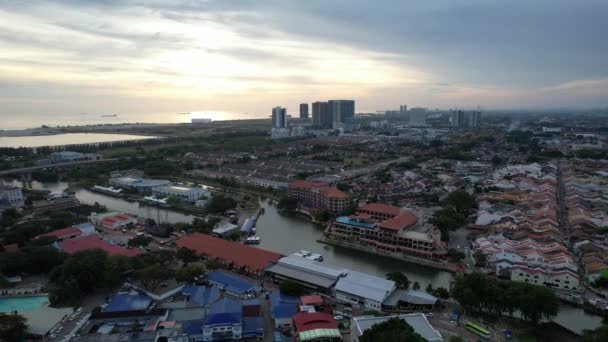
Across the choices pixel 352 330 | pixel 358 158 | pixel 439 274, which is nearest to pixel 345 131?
pixel 358 158

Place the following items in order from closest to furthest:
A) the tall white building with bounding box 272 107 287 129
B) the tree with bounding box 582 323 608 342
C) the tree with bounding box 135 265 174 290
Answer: the tree with bounding box 582 323 608 342
the tree with bounding box 135 265 174 290
the tall white building with bounding box 272 107 287 129

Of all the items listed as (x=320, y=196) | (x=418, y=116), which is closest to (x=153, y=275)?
(x=320, y=196)

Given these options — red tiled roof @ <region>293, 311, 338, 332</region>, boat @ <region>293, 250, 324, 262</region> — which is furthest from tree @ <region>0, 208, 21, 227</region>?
red tiled roof @ <region>293, 311, 338, 332</region>

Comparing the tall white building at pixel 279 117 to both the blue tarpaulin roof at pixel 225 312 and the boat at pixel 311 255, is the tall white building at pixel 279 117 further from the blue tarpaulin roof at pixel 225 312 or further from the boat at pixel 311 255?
the blue tarpaulin roof at pixel 225 312

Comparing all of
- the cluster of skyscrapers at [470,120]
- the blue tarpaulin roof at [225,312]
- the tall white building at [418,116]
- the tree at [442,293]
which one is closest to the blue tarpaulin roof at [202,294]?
the blue tarpaulin roof at [225,312]

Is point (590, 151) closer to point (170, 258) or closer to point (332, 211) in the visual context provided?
point (332, 211)

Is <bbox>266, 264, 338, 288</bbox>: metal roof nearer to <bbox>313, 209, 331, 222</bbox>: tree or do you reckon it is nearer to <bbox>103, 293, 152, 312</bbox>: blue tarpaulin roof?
<bbox>103, 293, 152, 312</bbox>: blue tarpaulin roof
